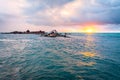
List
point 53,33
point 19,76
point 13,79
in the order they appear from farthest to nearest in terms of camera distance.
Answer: point 53,33 < point 19,76 < point 13,79

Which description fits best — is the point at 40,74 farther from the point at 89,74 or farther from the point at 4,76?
the point at 89,74

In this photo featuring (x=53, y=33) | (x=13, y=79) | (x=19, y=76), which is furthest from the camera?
(x=53, y=33)

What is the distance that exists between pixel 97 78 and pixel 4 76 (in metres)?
10.8

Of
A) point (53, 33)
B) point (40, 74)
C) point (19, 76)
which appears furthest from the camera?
point (53, 33)

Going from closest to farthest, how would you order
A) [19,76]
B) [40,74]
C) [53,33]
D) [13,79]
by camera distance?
[13,79] → [19,76] → [40,74] → [53,33]

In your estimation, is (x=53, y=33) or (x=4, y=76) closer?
(x=4, y=76)

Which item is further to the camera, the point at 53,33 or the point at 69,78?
the point at 53,33

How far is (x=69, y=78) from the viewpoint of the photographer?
51.0ft

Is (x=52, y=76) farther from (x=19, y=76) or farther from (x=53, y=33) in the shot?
(x=53, y=33)

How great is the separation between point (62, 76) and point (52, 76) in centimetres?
119

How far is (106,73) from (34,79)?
363 inches

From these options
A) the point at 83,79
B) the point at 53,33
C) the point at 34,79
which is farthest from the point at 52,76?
the point at 53,33

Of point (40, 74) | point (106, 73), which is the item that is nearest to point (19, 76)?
point (40, 74)

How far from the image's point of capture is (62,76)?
53.0 ft
